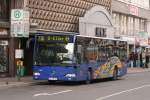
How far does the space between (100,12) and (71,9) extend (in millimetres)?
5236

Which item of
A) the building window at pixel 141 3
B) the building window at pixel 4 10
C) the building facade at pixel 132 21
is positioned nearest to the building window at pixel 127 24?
the building facade at pixel 132 21

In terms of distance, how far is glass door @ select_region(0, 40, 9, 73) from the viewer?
1283 inches

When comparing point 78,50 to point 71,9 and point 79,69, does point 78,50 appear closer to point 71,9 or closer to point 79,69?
point 79,69

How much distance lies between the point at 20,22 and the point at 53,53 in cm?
287

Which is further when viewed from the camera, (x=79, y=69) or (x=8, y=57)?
(x=8, y=57)

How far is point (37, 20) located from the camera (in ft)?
117

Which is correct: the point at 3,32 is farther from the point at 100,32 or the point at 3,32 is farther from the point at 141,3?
the point at 141,3

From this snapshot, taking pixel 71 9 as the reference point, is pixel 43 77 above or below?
below

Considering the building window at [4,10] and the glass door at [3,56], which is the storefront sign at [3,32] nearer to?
the glass door at [3,56]

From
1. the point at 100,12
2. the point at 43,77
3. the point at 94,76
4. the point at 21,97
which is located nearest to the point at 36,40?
the point at 43,77

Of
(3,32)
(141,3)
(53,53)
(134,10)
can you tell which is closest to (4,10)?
(3,32)

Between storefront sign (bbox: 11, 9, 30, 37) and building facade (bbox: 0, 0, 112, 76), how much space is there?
710 millimetres

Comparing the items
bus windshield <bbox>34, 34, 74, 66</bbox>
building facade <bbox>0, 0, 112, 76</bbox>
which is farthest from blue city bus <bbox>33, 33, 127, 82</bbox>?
building facade <bbox>0, 0, 112, 76</bbox>

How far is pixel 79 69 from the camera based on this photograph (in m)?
27.2
